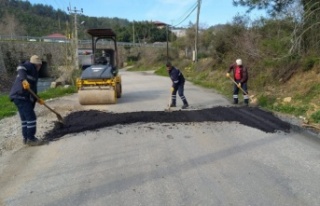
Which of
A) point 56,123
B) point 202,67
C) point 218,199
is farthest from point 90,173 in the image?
point 202,67

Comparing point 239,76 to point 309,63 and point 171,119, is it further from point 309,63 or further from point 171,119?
point 171,119

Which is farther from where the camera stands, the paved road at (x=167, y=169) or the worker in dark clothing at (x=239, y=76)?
the worker in dark clothing at (x=239, y=76)

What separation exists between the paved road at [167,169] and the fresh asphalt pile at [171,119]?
516 mm

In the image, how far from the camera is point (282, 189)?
18.2 feet

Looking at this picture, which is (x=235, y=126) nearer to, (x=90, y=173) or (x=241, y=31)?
(x=90, y=173)

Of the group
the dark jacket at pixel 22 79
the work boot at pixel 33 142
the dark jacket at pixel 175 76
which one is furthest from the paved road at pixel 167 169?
the dark jacket at pixel 175 76

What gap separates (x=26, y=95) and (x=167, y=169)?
12.2 feet

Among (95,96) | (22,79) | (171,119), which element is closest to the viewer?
(22,79)

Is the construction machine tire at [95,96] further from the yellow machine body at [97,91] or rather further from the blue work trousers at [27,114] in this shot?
the blue work trousers at [27,114]

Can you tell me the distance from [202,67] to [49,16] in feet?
280

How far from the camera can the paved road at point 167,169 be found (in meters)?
5.32

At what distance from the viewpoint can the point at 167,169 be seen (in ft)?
21.2

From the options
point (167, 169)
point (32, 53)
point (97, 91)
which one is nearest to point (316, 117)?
point (167, 169)

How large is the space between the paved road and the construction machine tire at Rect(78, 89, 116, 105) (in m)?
4.67
